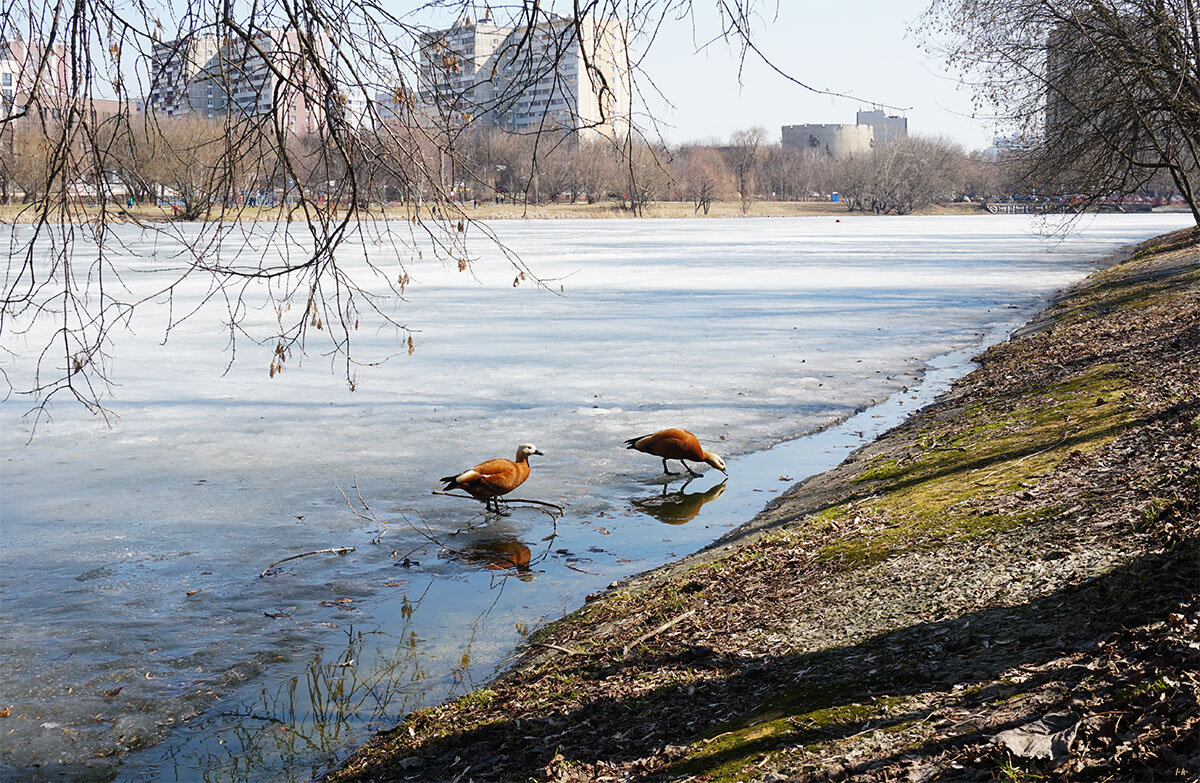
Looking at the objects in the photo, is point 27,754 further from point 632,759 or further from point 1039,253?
point 1039,253

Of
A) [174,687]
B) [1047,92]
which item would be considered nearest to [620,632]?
[174,687]

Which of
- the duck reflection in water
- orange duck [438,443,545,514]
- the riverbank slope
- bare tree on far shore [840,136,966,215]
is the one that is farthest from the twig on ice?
bare tree on far shore [840,136,966,215]

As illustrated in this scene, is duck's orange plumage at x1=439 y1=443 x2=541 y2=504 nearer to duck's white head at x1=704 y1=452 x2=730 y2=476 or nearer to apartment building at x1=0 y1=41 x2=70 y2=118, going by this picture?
duck's white head at x1=704 y1=452 x2=730 y2=476

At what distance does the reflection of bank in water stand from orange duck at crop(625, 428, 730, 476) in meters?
0.27

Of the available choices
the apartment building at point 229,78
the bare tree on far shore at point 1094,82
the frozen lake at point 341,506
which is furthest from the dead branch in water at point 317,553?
the bare tree on far shore at point 1094,82

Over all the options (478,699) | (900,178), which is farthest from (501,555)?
(900,178)

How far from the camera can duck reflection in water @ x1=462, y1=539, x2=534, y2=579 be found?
786 centimetres

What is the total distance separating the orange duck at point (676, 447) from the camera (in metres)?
9.91

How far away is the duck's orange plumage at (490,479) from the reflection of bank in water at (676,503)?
45.4 inches

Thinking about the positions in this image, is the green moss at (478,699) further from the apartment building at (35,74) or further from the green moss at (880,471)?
the green moss at (880,471)

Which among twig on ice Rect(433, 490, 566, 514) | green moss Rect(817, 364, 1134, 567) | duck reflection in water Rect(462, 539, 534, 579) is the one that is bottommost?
duck reflection in water Rect(462, 539, 534, 579)

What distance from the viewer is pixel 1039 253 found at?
43156 millimetres

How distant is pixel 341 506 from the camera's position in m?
9.22

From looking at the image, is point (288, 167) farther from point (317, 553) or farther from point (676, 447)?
point (676, 447)
